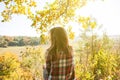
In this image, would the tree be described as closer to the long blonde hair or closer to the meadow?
the meadow

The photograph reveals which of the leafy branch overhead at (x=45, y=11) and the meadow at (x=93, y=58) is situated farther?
the meadow at (x=93, y=58)

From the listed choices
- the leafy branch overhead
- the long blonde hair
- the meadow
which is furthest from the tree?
the long blonde hair

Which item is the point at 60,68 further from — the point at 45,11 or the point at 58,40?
the point at 45,11

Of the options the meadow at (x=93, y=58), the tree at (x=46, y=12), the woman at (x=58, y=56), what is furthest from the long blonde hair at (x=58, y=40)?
the tree at (x=46, y=12)

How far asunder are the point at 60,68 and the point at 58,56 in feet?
0.46

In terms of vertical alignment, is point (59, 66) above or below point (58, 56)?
below

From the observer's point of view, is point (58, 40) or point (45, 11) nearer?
point (58, 40)

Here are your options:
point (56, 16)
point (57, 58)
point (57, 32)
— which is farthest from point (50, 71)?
point (56, 16)

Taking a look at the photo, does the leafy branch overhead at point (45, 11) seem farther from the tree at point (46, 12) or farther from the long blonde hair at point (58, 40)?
the long blonde hair at point (58, 40)

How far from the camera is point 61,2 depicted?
17.6ft

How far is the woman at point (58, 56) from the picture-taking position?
2652mm

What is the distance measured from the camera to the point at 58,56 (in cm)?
267

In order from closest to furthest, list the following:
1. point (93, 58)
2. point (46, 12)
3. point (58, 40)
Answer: point (58, 40), point (46, 12), point (93, 58)

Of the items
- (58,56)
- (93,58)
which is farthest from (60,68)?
(93,58)
